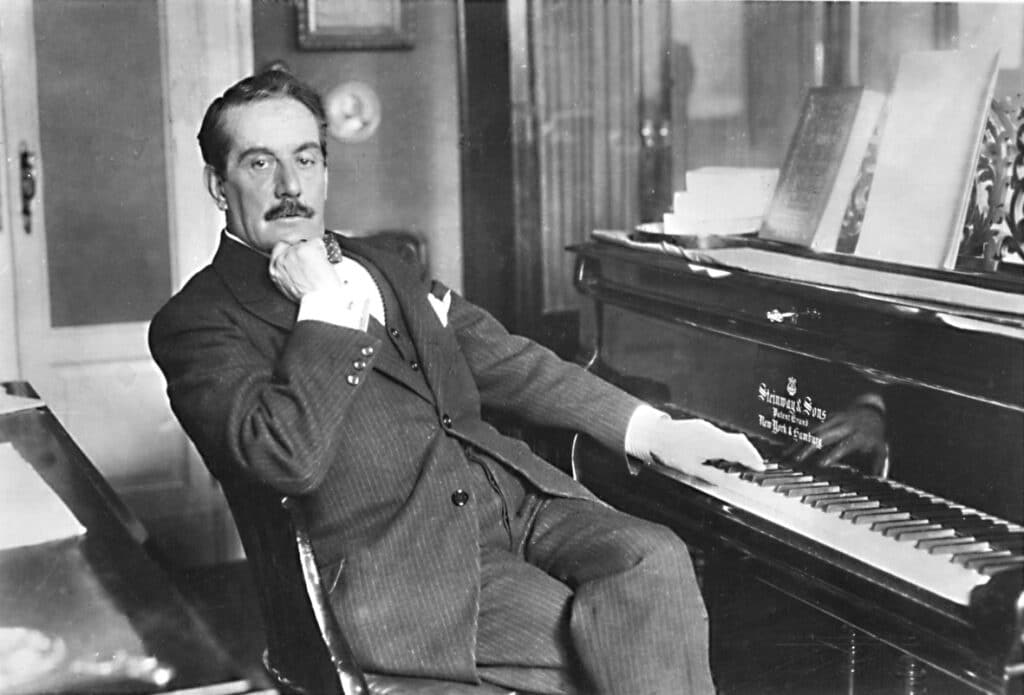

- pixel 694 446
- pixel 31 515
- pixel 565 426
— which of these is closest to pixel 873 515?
pixel 694 446

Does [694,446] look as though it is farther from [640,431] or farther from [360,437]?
[360,437]

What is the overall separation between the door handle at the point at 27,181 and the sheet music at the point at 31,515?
44.1 inches

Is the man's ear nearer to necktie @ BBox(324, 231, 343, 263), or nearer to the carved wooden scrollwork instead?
necktie @ BBox(324, 231, 343, 263)

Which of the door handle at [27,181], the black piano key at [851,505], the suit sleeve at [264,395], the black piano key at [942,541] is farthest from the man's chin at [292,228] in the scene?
the door handle at [27,181]

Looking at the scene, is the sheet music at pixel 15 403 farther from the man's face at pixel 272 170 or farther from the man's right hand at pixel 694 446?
the man's right hand at pixel 694 446

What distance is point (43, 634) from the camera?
6.57 ft

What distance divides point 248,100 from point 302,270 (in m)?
0.34

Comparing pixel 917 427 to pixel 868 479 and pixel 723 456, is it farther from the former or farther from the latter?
pixel 723 456

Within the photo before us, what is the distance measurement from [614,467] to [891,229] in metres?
0.68

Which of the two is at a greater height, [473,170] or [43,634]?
[473,170]

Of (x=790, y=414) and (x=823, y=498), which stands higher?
(x=790, y=414)

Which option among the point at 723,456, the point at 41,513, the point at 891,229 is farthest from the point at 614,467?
the point at 41,513

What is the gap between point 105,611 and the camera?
1.87 metres

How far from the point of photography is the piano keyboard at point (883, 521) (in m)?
1.72
